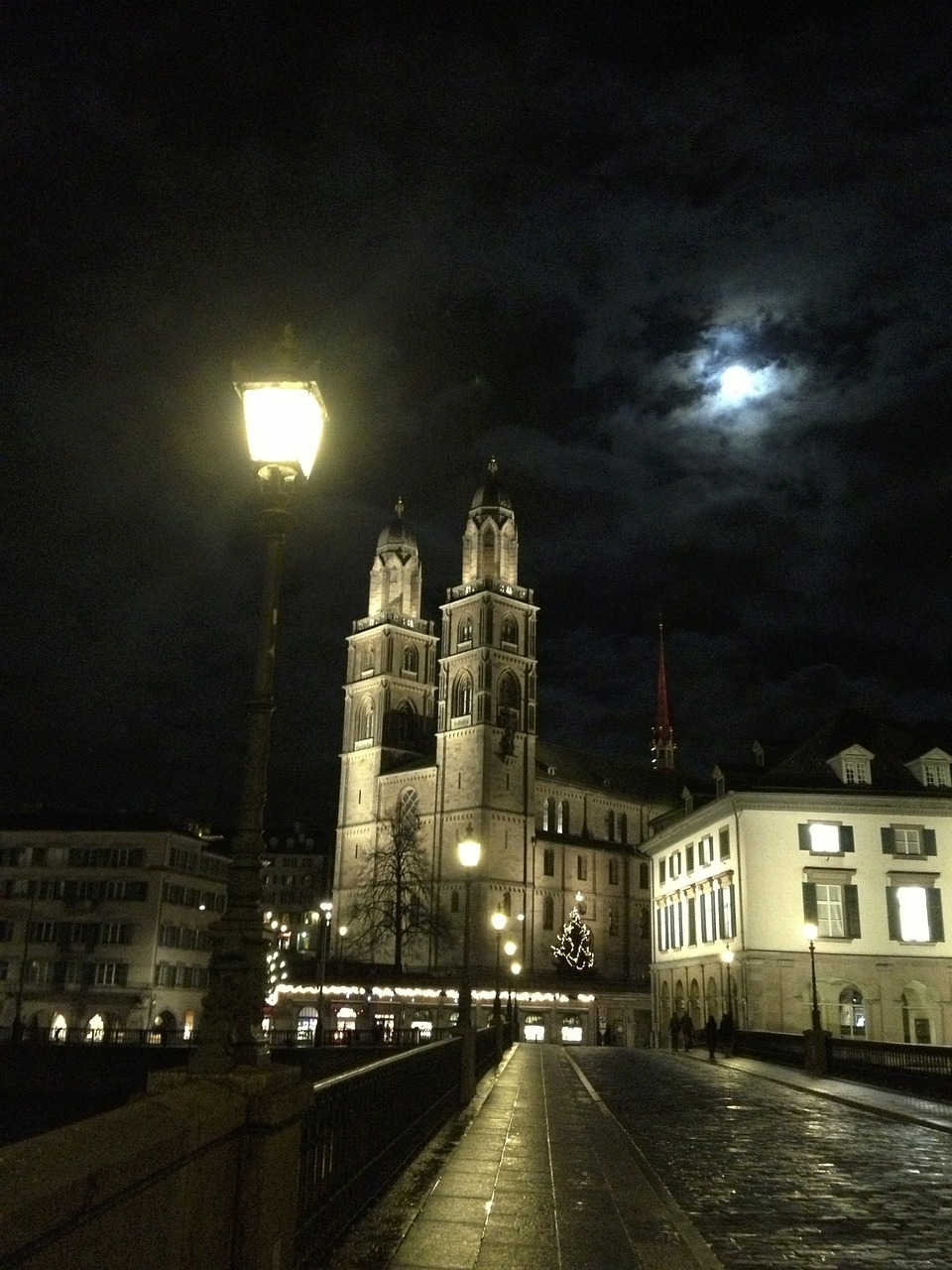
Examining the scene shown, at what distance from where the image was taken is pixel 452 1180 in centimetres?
1114

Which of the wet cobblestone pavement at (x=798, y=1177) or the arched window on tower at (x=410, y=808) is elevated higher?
the arched window on tower at (x=410, y=808)

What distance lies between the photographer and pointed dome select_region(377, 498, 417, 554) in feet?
389

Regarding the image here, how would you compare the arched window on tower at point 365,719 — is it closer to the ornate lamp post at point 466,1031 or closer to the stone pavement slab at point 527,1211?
the ornate lamp post at point 466,1031

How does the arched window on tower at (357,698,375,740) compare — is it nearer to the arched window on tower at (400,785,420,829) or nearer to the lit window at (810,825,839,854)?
the arched window on tower at (400,785,420,829)

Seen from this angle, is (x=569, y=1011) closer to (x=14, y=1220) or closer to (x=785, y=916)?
(x=785, y=916)

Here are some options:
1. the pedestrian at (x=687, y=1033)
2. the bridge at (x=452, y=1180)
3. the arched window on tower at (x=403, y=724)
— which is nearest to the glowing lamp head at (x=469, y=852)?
the bridge at (x=452, y=1180)

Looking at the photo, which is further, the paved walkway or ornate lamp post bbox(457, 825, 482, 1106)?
ornate lamp post bbox(457, 825, 482, 1106)

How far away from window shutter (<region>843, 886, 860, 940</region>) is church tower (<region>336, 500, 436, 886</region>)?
198ft

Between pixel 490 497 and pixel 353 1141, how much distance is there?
10377 cm

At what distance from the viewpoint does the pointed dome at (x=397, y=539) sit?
119 metres

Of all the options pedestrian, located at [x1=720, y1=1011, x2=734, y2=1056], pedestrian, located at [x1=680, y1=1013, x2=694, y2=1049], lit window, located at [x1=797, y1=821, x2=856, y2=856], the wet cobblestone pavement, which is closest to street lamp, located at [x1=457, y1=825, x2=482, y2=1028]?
the wet cobblestone pavement

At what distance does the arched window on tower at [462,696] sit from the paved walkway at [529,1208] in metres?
82.7

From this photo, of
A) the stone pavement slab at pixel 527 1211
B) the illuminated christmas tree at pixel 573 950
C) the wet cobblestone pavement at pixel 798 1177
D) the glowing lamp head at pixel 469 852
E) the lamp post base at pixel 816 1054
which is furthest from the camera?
the illuminated christmas tree at pixel 573 950

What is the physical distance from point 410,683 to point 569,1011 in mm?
37952
